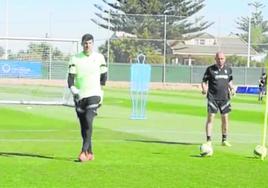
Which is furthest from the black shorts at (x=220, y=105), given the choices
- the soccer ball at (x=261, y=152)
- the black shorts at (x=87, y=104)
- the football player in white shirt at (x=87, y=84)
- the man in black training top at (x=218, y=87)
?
the black shorts at (x=87, y=104)

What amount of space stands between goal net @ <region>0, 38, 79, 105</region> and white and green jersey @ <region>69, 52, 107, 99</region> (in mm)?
21913

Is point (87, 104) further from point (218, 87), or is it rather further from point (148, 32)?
point (148, 32)

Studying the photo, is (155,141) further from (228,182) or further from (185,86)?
(185,86)

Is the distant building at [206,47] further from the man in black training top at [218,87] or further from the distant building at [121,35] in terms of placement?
the man in black training top at [218,87]

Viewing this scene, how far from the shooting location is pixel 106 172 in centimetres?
1181

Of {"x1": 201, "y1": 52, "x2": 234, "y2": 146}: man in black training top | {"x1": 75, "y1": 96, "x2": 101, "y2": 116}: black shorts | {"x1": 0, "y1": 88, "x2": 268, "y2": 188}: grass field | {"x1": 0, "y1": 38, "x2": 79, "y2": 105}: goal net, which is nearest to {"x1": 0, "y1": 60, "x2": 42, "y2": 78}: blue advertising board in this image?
{"x1": 0, "y1": 38, "x2": 79, "y2": 105}: goal net

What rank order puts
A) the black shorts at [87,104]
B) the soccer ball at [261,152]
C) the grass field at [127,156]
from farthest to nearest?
the soccer ball at [261,152]
the black shorts at [87,104]
the grass field at [127,156]

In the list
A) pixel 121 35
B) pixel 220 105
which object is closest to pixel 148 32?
pixel 121 35

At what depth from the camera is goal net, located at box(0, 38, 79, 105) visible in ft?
119

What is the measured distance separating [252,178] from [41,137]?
290 inches

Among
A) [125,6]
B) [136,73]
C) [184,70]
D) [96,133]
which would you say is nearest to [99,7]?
[125,6]

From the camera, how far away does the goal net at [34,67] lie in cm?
3622

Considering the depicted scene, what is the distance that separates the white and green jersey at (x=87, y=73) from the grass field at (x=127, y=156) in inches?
47.7

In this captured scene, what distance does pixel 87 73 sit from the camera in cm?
1331
